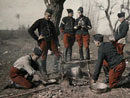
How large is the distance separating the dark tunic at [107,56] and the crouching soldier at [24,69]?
160 centimetres

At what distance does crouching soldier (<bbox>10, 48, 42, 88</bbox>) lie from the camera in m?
5.09

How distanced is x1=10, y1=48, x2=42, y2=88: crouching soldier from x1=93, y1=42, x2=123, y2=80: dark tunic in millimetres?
1600

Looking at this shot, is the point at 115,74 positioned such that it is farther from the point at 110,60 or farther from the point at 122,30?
the point at 122,30

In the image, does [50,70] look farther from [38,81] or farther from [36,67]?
[36,67]

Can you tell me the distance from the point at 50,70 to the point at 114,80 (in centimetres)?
273

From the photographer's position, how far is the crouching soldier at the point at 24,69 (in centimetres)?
509

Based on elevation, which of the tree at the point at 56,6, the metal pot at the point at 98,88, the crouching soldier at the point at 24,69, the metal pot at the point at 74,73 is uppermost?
the tree at the point at 56,6

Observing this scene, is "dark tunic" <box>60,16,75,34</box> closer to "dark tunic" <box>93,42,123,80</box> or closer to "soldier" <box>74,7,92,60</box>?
"soldier" <box>74,7,92,60</box>

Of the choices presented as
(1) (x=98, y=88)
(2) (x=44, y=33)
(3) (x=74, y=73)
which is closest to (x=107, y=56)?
(1) (x=98, y=88)

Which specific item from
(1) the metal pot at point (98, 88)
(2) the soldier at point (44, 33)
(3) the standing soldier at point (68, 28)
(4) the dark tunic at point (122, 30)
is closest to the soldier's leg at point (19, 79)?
(2) the soldier at point (44, 33)

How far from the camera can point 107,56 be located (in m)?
5.21

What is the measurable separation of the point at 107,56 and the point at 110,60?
0.58 feet

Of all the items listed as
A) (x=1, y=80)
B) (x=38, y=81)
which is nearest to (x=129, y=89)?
(x=38, y=81)

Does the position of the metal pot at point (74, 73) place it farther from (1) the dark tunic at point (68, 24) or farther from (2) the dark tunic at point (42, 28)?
(1) the dark tunic at point (68, 24)
